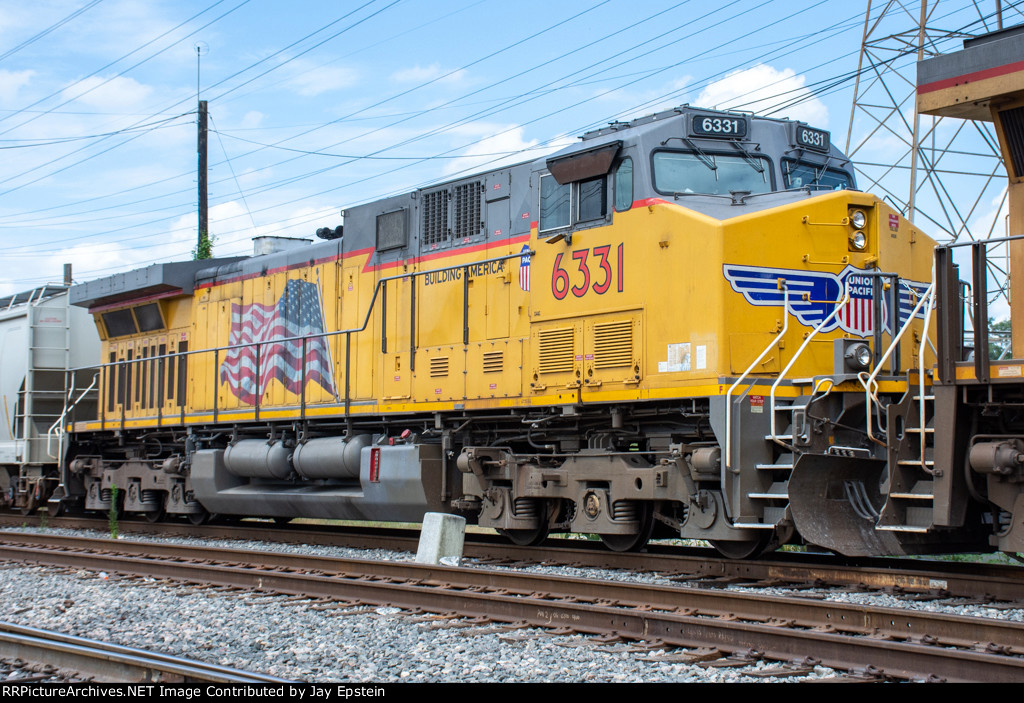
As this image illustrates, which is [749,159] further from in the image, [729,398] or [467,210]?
[467,210]

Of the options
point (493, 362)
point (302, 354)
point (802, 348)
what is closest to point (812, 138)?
point (802, 348)

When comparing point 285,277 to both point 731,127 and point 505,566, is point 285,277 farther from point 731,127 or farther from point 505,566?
point 731,127

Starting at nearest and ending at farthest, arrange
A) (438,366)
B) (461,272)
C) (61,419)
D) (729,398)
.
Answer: (729,398) < (461,272) < (438,366) < (61,419)

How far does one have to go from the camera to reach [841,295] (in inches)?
335

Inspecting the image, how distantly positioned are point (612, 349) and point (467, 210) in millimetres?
2651

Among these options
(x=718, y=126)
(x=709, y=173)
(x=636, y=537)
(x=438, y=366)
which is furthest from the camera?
(x=438, y=366)

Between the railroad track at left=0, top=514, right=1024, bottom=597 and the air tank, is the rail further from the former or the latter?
the railroad track at left=0, top=514, right=1024, bottom=597

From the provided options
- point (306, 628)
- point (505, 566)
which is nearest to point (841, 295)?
point (505, 566)

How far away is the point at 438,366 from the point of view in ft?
35.6

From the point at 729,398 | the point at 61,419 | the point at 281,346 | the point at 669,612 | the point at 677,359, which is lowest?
the point at 669,612

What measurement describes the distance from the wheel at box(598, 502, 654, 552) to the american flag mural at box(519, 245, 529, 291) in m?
2.33

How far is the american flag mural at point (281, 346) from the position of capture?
12.8 metres

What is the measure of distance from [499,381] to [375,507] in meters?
2.36

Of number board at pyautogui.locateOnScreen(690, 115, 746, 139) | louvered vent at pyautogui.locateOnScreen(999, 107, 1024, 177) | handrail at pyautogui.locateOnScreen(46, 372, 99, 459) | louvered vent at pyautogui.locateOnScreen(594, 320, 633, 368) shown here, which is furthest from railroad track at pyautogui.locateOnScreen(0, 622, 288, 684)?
handrail at pyautogui.locateOnScreen(46, 372, 99, 459)
